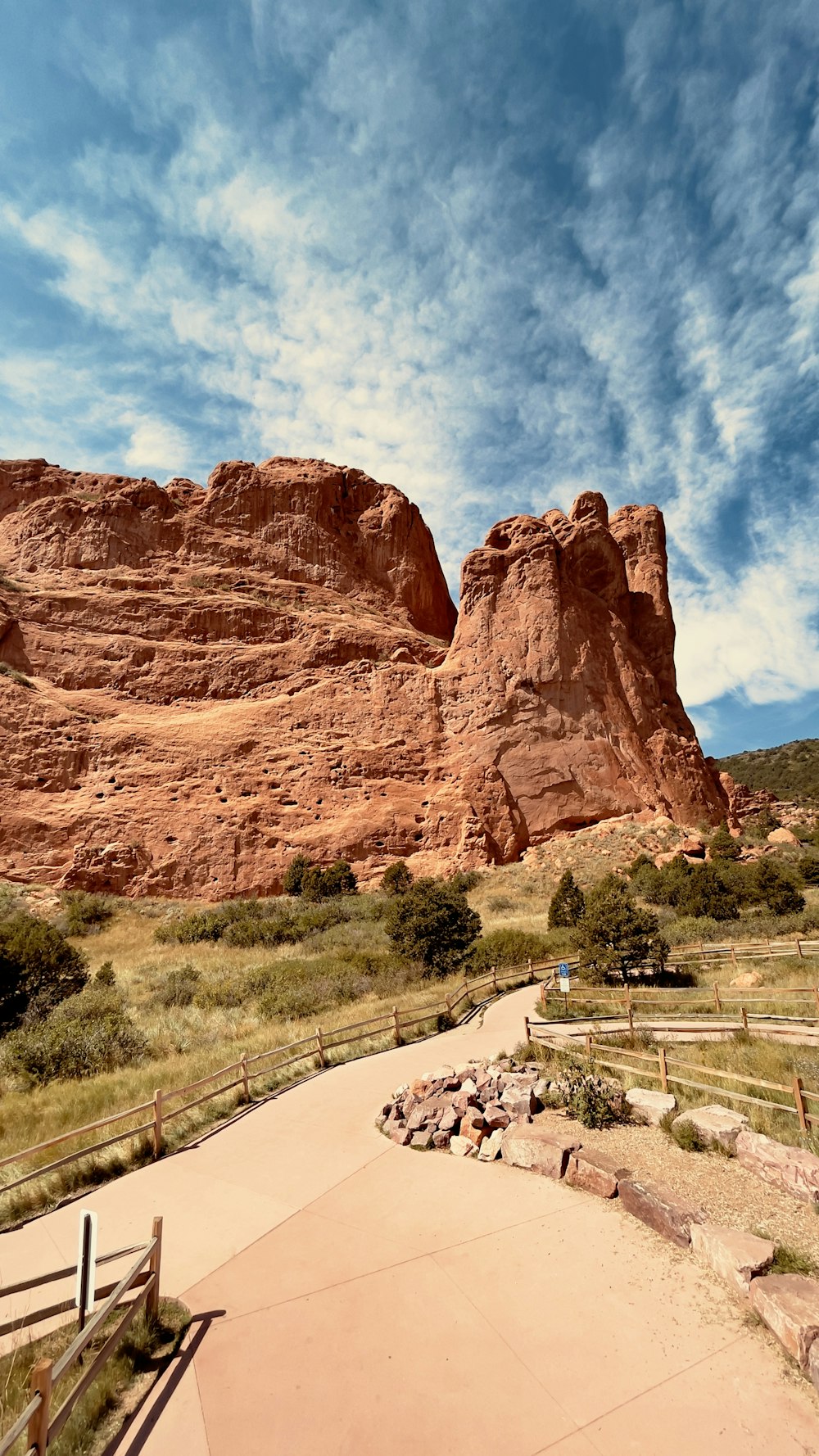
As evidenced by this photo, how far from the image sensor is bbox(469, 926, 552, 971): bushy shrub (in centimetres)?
2123

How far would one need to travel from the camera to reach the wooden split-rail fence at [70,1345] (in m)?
2.94

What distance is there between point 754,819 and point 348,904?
123ft

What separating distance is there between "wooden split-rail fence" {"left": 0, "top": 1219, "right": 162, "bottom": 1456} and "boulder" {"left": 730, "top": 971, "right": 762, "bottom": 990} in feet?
49.5

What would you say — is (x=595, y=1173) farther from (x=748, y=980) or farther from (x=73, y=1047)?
(x=748, y=980)

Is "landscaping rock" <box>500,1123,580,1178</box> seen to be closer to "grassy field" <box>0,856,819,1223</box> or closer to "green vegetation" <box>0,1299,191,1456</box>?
"green vegetation" <box>0,1299,191,1456</box>

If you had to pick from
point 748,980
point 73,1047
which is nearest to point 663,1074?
point 748,980

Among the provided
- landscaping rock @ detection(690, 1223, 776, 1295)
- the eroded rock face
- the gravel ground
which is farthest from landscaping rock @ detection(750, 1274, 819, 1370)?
the eroded rock face

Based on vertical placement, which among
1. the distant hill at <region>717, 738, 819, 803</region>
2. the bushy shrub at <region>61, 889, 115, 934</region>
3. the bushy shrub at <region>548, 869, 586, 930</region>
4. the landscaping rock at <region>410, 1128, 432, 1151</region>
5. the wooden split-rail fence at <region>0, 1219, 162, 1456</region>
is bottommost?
the landscaping rock at <region>410, 1128, 432, 1151</region>

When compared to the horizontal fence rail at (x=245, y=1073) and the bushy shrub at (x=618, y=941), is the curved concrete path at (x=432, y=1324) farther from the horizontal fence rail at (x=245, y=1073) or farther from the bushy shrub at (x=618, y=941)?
the bushy shrub at (x=618, y=941)

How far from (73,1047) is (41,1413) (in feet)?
35.4

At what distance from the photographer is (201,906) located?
3353cm

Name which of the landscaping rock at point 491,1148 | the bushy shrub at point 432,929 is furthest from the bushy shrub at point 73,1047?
the bushy shrub at point 432,929

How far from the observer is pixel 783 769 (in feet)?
306

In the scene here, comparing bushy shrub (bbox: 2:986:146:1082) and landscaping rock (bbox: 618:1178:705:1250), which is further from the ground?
bushy shrub (bbox: 2:986:146:1082)
